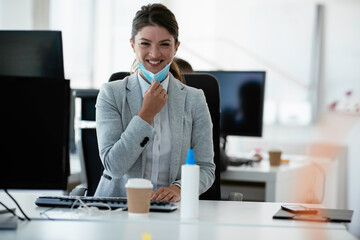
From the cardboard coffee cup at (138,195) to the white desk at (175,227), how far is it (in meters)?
0.03

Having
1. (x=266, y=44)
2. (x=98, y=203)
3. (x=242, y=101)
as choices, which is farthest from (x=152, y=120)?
(x=266, y=44)

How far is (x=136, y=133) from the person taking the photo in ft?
5.49

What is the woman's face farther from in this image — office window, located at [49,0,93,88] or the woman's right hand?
office window, located at [49,0,93,88]

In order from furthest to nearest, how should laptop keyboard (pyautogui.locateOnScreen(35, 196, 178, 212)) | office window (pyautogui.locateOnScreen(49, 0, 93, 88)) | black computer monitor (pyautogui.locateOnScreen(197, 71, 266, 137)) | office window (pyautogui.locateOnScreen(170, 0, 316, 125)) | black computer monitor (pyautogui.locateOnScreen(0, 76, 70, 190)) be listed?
office window (pyautogui.locateOnScreen(170, 0, 316, 125)) < office window (pyautogui.locateOnScreen(49, 0, 93, 88)) < black computer monitor (pyautogui.locateOnScreen(197, 71, 266, 137)) < laptop keyboard (pyautogui.locateOnScreen(35, 196, 178, 212)) < black computer monitor (pyautogui.locateOnScreen(0, 76, 70, 190))

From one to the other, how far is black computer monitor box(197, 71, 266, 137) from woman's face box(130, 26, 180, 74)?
1.40 m

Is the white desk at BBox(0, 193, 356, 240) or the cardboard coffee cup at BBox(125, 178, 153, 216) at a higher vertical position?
the cardboard coffee cup at BBox(125, 178, 153, 216)

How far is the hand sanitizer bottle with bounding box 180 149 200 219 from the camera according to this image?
1335mm

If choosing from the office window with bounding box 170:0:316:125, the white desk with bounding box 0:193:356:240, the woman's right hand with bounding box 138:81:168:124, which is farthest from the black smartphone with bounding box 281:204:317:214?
the office window with bounding box 170:0:316:125

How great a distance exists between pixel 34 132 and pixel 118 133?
461 millimetres

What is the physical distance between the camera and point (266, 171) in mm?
2980

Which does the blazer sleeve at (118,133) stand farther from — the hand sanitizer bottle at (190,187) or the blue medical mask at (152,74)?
the hand sanitizer bottle at (190,187)

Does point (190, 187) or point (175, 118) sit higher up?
point (175, 118)

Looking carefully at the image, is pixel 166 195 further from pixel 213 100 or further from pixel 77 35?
pixel 77 35

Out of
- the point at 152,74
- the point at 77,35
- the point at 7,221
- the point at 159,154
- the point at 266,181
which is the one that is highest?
the point at 77,35
